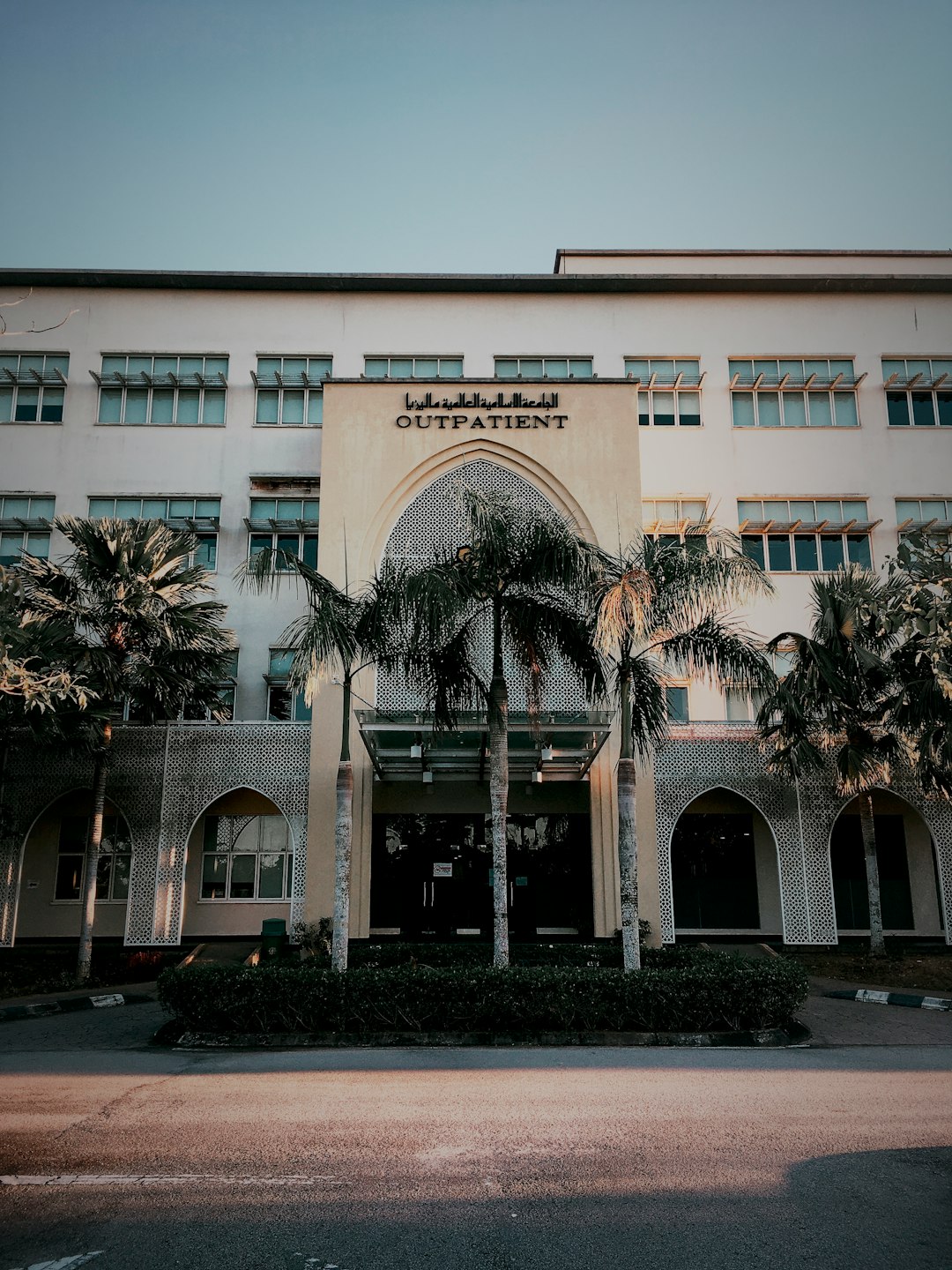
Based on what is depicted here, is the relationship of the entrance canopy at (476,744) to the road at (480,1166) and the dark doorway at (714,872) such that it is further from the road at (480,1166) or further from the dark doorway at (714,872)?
the road at (480,1166)

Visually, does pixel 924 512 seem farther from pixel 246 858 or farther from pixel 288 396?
pixel 246 858

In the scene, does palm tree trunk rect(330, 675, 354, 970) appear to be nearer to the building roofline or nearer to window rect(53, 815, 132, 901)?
window rect(53, 815, 132, 901)

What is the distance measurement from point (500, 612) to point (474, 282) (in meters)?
13.8

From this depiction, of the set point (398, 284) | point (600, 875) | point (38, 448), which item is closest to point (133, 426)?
point (38, 448)

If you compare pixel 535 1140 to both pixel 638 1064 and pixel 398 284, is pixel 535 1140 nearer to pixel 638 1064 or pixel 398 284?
pixel 638 1064

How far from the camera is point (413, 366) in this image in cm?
2467

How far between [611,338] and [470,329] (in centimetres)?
355

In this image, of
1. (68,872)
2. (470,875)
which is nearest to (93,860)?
(68,872)

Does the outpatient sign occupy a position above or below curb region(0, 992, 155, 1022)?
above

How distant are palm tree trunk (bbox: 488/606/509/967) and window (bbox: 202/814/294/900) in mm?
9091

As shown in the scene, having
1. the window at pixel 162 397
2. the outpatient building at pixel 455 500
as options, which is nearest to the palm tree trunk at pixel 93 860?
the outpatient building at pixel 455 500

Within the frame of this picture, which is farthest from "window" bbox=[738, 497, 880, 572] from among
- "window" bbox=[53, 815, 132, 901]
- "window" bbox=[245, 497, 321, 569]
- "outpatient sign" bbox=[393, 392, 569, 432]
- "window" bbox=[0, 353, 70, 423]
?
"window" bbox=[0, 353, 70, 423]

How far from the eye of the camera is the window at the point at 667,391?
24234mm

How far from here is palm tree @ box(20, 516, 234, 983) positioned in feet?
55.6
